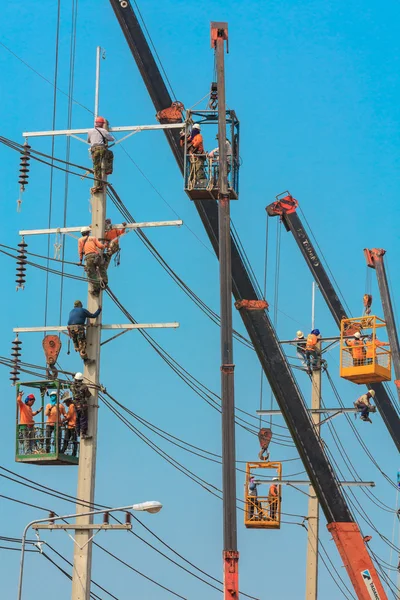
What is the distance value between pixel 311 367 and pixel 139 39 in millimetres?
11740

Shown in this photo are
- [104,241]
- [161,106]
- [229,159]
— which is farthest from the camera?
[161,106]

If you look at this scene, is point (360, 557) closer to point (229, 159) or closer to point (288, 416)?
point (288, 416)

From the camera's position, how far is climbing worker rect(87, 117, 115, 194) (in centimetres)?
3456

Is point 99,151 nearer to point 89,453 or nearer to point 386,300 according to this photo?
point 89,453

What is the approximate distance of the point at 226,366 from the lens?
91.9 feet

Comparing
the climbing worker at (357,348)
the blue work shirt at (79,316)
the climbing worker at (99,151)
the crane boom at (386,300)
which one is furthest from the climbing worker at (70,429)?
the crane boom at (386,300)

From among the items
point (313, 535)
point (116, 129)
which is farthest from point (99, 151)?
point (313, 535)

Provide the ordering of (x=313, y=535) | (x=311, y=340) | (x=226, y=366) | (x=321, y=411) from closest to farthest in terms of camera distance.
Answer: (x=226, y=366), (x=321, y=411), (x=311, y=340), (x=313, y=535)

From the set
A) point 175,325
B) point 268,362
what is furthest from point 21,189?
point 268,362

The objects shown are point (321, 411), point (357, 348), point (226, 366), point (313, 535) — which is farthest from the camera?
point (313, 535)

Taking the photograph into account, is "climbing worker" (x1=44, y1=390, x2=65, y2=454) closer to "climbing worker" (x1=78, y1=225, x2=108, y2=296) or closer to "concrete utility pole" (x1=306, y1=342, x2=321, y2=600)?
"climbing worker" (x1=78, y1=225, x2=108, y2=296)

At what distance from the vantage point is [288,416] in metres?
35.9

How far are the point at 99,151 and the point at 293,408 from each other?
308 inches

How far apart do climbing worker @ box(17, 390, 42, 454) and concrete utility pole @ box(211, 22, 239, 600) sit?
21.7ft
